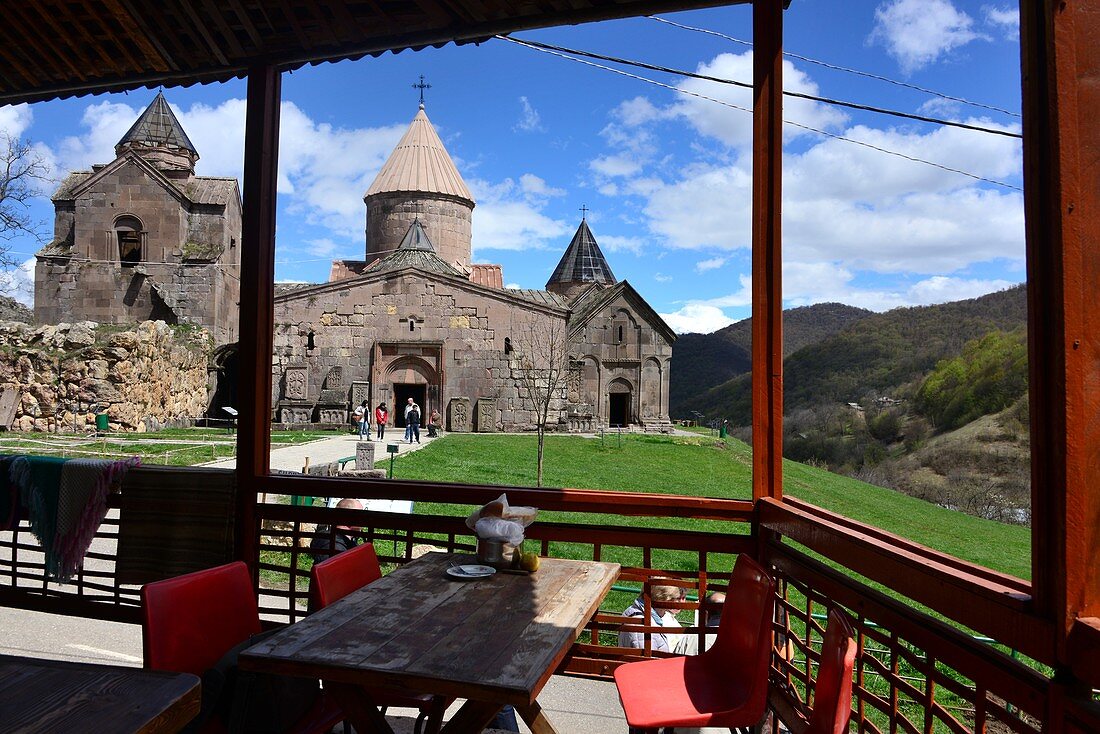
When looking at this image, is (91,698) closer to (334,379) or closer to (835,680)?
(835,680)

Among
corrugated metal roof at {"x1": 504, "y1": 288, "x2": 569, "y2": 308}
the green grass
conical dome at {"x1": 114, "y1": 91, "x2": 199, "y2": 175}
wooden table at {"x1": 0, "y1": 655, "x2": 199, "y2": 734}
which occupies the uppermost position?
conical dome at {"x1": 114, "y1": 91, "x2": 199, "y2": 175}

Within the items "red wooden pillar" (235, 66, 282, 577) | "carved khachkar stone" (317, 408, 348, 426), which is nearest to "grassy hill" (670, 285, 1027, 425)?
"red wooden pillar" (235, 66, 282, 577)

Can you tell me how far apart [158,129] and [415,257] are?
941 centimetres

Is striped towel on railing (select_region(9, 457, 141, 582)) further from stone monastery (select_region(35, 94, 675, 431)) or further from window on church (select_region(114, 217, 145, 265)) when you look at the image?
window on church (select_region(114, 217, 145, 265))

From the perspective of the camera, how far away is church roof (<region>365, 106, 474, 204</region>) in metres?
28.7

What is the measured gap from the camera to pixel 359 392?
880 inches

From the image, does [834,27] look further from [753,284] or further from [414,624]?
[414,624]

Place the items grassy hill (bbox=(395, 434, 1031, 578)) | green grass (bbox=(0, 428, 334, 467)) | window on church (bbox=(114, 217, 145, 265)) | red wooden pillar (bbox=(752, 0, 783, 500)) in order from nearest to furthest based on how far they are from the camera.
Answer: red wooden pillar (bbox=(752, 0, 783, 500)), grassy hill (bbox=(395, 434, 1031, 578)), green grass (bbox=(0, 428, 334, 467)), window on church (bbox=(114, 217, 145, 265))

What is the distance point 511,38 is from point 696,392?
4706 cm

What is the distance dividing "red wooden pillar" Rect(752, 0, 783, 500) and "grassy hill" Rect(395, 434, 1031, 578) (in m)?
6.50

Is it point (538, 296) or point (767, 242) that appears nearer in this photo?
point (767, 242)

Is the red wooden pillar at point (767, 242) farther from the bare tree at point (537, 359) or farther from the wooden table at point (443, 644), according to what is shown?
the bare tree at point (537, 359)

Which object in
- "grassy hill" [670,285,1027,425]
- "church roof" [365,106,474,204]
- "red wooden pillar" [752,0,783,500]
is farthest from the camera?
"church roof" [365,106,474,204]

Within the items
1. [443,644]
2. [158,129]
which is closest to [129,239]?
[158,129]
